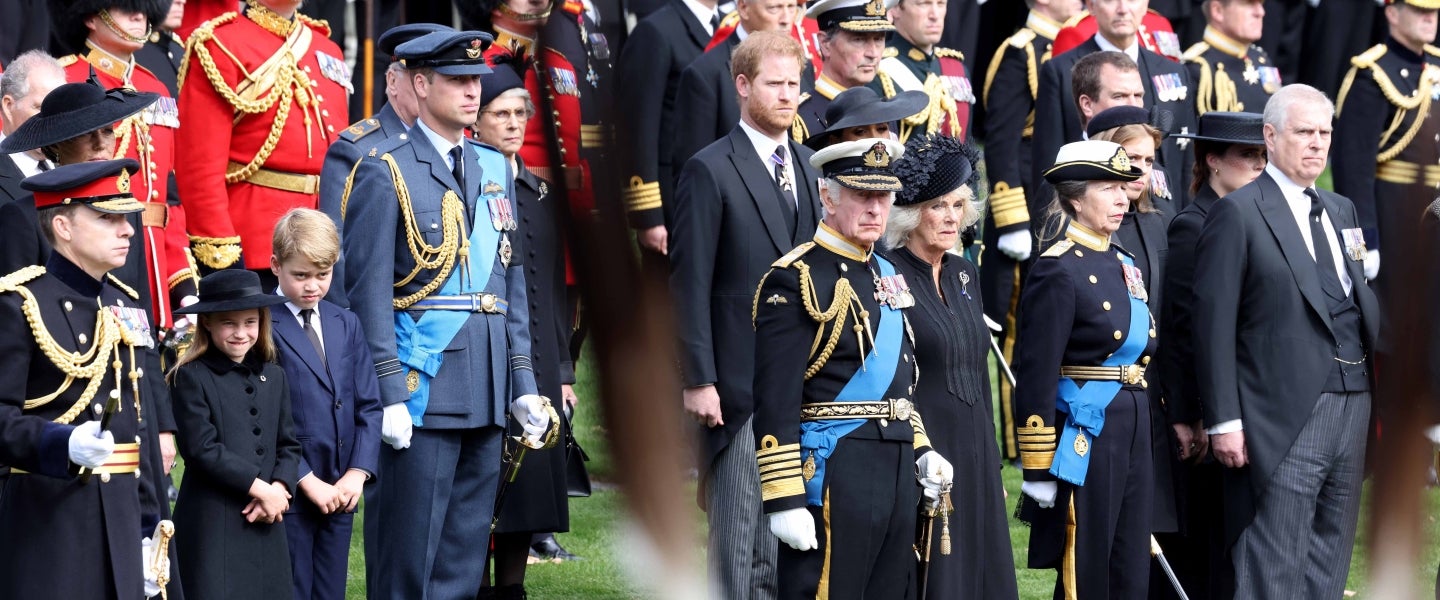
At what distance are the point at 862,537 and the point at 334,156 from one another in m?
1.96

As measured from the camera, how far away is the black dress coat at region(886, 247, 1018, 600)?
18.0 ft

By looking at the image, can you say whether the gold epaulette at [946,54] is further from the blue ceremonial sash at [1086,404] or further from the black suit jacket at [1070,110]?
the blue ceremonial sash at [1086,404]

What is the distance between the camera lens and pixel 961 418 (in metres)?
5.58

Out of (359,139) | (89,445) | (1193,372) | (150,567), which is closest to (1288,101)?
(1193,372)

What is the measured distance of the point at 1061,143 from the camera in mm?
8219

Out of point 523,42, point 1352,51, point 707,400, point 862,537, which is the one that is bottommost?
Answer: point 862,537

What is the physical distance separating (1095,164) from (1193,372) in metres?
0.95

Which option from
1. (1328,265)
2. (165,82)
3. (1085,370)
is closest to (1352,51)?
(1328,265)

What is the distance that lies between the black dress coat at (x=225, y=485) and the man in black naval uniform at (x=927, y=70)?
11.2 feet

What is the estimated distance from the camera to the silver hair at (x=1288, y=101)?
255 inches

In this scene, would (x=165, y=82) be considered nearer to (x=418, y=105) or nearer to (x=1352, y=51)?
(x=418, y=105)

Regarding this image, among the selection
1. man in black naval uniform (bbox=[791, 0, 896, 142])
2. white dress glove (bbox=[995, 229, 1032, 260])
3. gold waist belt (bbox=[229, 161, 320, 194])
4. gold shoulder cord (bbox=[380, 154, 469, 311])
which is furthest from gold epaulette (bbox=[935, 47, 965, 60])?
gold shoulder cord (bbox=[380, 154, 469, 311])

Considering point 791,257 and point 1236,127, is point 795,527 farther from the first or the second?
point 1236,127

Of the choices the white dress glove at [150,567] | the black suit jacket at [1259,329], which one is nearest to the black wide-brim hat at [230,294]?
the white dress glove at [150,567]
